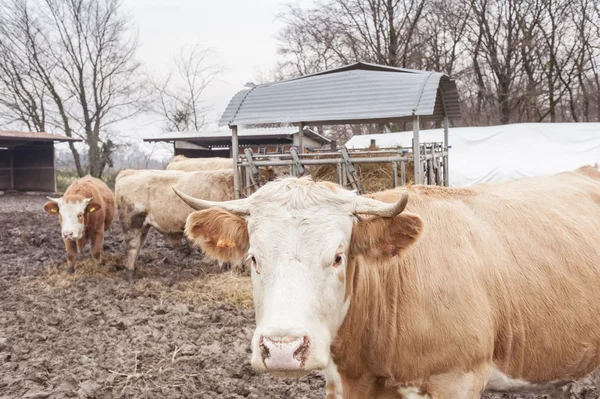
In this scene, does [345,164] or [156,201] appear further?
[156,201]

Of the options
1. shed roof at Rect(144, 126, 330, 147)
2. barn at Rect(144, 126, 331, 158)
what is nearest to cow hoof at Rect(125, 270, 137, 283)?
barn at Rect(144, 126, 331, 158)

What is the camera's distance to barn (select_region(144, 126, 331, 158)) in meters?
22.2

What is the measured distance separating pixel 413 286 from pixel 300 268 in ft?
2.56

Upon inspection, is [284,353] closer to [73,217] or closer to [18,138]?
[73,217]

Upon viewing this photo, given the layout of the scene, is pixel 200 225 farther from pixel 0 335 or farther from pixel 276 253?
pixel 0 335

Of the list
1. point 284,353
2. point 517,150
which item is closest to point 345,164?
point 284,353

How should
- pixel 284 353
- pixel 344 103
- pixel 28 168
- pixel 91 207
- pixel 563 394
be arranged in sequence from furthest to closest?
pixel 28 168 < pixel 91 207 < pixel 344 103 < pixel 563 394 < pixel 284 353

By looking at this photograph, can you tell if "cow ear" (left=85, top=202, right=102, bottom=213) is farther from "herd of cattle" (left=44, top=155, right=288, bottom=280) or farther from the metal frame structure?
the metal frame structure

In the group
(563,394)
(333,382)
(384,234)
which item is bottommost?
(563,394)

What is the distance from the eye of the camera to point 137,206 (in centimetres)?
874

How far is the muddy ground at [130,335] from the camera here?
4020 millimetres

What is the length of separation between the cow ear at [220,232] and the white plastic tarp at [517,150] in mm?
12452

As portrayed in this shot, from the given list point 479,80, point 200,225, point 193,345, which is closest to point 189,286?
point 193,345

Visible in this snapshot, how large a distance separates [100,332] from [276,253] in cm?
409
